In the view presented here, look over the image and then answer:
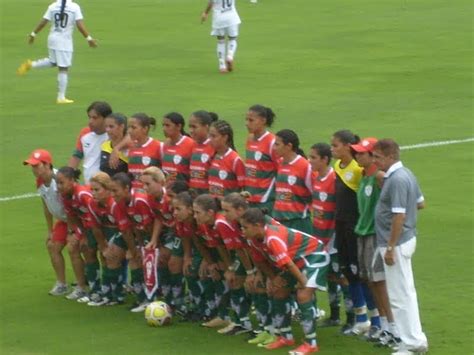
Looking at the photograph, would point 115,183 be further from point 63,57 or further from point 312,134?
point 63,57

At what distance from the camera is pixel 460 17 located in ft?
117

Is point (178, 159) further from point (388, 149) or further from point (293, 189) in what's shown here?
point (388, 149)

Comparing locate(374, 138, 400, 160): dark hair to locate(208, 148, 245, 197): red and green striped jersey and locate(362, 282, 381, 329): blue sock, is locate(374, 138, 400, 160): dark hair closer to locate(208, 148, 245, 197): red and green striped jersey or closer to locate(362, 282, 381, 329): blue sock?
locate(362, 282, 381, 329): blue sock

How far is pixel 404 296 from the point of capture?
1215cm

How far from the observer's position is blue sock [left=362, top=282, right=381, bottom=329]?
13070 millimetres

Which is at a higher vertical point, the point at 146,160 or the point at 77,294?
the point at 146,160

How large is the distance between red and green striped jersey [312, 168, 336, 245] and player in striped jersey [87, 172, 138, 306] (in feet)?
7.11

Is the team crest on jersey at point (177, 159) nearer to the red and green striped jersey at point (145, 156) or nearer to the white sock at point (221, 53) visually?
the red and green striped jersey at point (145, 156)

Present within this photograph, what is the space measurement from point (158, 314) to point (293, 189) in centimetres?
195

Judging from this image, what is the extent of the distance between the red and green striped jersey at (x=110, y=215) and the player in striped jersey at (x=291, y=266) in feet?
6.79

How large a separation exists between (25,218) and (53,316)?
436 cm

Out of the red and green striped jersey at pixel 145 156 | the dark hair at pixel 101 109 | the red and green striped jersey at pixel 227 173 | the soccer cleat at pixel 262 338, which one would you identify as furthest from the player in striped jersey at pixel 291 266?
the dark hair at pixel 101 109

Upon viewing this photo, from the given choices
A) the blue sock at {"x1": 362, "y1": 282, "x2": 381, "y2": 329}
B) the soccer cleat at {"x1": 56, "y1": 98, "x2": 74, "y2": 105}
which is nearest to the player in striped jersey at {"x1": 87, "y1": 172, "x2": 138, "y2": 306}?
the blue sock at {"x1": 362, "y1": 282, "x2": 381, "y2": 329}

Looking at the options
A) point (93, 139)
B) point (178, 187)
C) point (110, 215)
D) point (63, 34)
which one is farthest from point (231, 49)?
point (178, 187)
